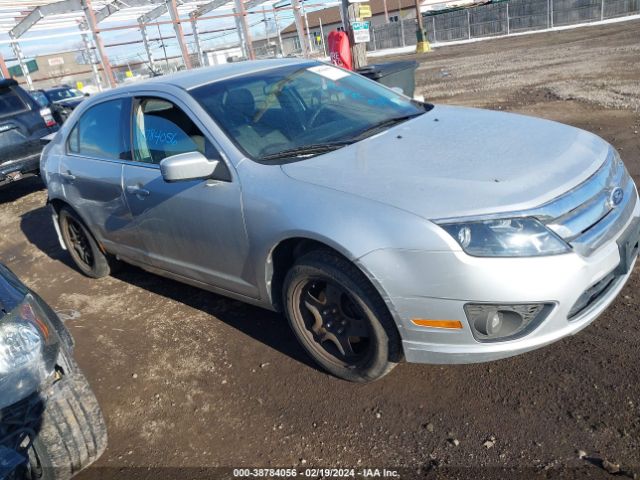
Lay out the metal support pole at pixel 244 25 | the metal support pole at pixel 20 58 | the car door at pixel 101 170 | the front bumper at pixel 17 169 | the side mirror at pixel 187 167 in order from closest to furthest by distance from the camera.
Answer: the side mirror at pixel 187 167
the car door at pixel 101 170
the front bumper at pixel 17 169
the metal support pole at pixel 20 58
the metal support pole at pixel 244 25

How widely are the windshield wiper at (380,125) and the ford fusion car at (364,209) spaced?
0.02m

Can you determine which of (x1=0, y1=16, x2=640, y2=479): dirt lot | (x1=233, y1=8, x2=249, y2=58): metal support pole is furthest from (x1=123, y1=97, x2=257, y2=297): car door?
(x1=233, y1=8, x2=249, y2=58): metal support pole

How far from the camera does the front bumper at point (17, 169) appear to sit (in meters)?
7.78

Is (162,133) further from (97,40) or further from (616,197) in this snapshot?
(97,40)

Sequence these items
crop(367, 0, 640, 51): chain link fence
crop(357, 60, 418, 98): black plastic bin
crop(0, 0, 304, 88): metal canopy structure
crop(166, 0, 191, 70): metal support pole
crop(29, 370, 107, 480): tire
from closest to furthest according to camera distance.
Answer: crop(29, 370, 107, 480): tire < crop(357, 60, 418, 98): black plastic bin < crop(0, 0, 304, 88): metal canopy structure < crop(166, 0, 191, 70): metal support pole < crop(367, 0, 640, 51): chain link fence

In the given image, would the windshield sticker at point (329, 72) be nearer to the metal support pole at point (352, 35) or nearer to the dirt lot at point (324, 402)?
the dirt lot at point (324, 402)

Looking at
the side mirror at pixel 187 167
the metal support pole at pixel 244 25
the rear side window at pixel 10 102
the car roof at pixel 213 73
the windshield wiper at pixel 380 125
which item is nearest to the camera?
the side mirror at pixel 187 167

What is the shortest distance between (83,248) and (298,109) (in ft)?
9.08

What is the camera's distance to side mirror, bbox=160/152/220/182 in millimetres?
2908

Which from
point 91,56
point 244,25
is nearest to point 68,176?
point 91,56

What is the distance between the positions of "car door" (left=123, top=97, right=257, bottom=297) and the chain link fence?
33919mm

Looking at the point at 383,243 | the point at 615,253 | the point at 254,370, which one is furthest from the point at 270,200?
the point at 615,253

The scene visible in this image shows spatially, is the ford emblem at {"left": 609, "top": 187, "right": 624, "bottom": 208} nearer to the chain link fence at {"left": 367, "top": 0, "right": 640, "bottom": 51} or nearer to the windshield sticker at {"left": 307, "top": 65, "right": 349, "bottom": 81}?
the windshield sticker at {"left": 307, "top": 65, "right": 349, "bottom": 81}

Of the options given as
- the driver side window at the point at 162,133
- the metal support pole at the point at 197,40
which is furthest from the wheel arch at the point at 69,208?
the metal support pole at the point at 197,40
